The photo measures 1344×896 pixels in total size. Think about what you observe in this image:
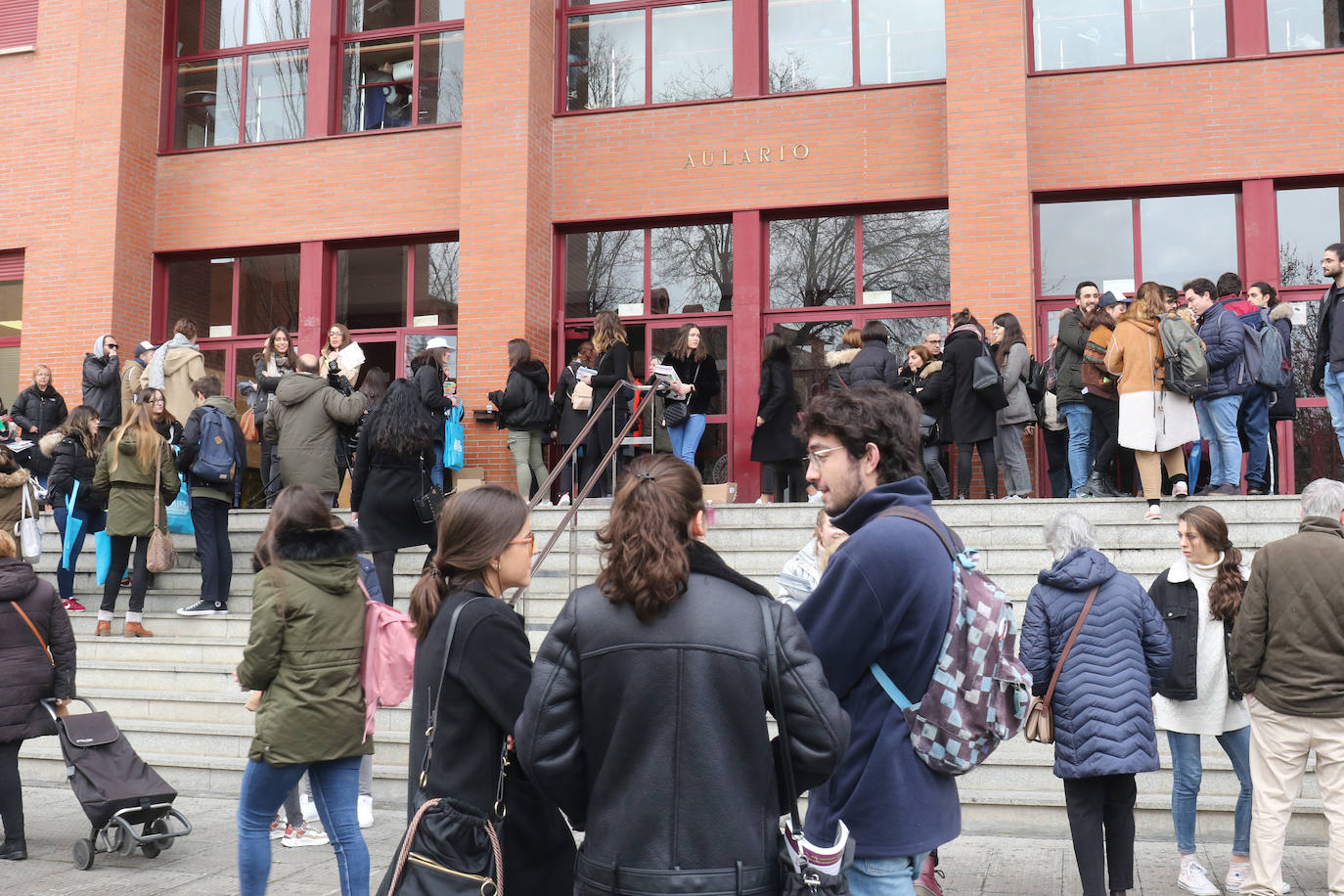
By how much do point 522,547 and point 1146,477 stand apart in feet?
25.1

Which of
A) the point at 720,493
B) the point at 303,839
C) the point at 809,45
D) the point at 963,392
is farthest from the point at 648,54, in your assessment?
the point at 303,839

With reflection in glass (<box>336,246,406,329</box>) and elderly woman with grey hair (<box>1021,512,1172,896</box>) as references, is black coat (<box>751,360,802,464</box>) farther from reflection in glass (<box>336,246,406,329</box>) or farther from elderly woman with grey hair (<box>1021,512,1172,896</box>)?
elderly woman with grey hair (<box>1021,512,1172,896</box>)

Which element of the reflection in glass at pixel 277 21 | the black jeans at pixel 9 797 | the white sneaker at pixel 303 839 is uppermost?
the reflection in glass at pixel 277 21

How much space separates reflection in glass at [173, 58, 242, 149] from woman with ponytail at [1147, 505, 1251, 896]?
49.7ft

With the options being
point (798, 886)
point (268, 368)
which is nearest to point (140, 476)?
point (268, 368)

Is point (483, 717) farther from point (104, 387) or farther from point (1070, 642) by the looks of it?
point (104, 387)

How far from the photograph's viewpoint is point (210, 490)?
10.4m

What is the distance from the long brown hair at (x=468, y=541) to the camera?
3.49 m

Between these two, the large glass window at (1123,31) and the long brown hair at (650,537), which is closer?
the long brown hair at (650,537)

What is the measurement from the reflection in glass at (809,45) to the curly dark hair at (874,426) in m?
12.8

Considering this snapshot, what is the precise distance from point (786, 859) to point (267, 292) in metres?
15.8

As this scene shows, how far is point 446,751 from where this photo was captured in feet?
11.0

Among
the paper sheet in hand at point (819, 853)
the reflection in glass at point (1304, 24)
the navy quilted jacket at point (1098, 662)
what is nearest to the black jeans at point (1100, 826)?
the navy quilted jacket at point (1098, 662)

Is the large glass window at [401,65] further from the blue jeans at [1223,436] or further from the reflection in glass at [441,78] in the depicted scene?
the blue jeans at [1223,436]
